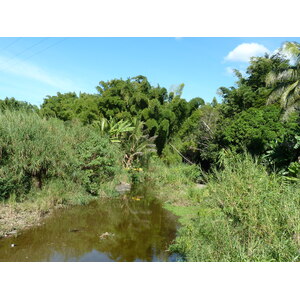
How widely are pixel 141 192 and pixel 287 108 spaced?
753cm

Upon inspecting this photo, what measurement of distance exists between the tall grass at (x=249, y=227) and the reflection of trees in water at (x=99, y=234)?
0.99 m

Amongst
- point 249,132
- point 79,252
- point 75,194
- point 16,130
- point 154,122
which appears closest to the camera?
point 79,252

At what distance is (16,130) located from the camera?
8.55 meters

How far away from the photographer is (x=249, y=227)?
433cm

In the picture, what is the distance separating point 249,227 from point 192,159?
14224 millimetres

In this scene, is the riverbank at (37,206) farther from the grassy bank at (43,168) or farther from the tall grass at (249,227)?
the tall grass at (249,227)

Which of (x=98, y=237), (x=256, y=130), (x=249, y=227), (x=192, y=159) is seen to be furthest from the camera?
(x=192, y=159)

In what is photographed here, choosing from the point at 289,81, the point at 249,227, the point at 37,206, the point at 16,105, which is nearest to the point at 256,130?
the point at 289,81

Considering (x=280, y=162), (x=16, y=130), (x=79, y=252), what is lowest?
(x=79, y=252)

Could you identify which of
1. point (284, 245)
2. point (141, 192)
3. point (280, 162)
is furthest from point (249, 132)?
point (284, 245)

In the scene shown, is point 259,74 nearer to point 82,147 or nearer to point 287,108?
point 287,108

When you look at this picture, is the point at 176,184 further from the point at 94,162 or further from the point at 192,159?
the point at 192,159

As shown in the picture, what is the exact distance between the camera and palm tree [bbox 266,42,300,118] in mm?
11031

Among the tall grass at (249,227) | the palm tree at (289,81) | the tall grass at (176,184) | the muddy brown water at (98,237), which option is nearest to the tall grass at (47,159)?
the muddy brown water at (98,237)
